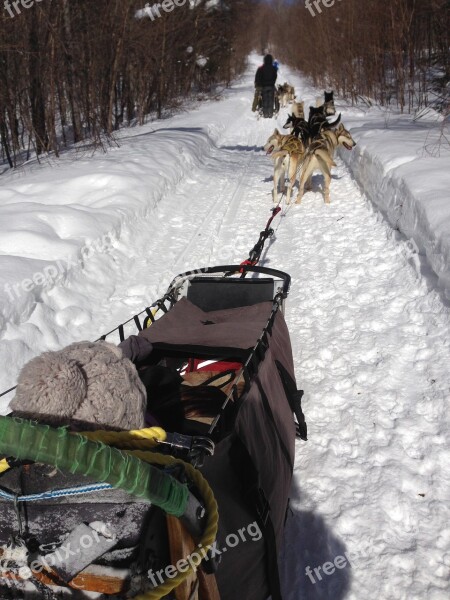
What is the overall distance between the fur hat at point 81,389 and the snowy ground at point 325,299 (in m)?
1.01

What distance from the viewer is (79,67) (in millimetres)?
8977

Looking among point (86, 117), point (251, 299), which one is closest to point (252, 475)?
point (251, 299)

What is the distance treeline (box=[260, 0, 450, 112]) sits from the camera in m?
8.56

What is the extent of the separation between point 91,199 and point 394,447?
4388 millimetres

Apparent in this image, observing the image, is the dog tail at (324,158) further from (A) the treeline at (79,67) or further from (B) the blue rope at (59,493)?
(B) the blue rope at (59,493)

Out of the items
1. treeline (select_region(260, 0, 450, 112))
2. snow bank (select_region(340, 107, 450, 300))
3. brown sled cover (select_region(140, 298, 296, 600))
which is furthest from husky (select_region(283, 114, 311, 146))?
brown sled cover (select_region(140, 298, 296, 600))

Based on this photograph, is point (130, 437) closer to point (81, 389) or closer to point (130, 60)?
point (81, 389)

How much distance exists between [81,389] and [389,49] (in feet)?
34.7

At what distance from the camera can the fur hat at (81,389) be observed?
1.08 meters

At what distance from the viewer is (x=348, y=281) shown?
383 centimetres

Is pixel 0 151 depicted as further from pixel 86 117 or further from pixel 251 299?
pixel 251 299

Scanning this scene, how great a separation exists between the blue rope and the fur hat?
146 millimetres

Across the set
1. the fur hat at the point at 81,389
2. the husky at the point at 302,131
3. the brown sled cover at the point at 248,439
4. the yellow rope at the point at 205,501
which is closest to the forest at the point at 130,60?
the husky at the point at 302,131

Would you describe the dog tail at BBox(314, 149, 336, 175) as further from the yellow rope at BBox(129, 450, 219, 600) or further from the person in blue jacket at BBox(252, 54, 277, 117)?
the person in blue jacket at BBox(252, 54, 277, 117)
